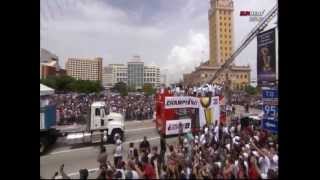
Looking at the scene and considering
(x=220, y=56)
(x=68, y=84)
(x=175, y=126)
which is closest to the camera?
(x=68, y=84)

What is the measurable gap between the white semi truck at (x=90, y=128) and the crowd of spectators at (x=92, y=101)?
0.05 m

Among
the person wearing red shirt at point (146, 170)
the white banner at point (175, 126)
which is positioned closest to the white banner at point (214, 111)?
the white banner at point (175, 126)

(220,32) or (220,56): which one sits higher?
(220,32)

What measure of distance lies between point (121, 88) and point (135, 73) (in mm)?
193

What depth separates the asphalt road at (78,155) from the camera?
3982mm

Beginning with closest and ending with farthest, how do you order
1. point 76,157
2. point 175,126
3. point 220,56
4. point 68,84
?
1. point 76,157
2. point 68,84
3. point 175,126
4. point 220,56

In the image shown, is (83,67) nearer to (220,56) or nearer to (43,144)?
(43,144)

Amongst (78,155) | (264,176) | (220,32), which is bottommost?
(264,176)

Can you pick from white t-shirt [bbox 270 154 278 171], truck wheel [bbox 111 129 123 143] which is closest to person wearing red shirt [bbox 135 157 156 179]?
truck wheel [bbox 111 129 123 143]

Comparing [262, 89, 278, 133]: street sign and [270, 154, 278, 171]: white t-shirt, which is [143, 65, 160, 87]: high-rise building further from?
[270, 154, 278, 171]: white t-shirt

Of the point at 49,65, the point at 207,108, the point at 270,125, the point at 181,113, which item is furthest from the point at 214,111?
the point at 49,65

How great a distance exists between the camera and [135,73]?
4320 millimetres
